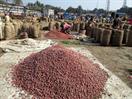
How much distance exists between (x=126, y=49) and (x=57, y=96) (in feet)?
24.0

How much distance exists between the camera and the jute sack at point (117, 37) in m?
12.3

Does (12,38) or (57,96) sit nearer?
(57,96)

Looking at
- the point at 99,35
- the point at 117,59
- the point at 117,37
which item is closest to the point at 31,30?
the point at 99,35

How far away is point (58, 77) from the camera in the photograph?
564 centimetres

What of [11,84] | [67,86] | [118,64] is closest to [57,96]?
[67,86]

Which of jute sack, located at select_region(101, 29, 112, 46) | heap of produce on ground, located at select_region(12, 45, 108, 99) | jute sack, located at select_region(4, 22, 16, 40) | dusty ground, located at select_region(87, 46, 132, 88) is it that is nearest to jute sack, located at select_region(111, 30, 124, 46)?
jute sack, located at select_region(101, 29, 112, 46)

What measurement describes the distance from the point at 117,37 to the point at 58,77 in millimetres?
7430

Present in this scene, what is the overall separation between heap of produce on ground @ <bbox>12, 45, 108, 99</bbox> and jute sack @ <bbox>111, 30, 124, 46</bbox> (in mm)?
6043

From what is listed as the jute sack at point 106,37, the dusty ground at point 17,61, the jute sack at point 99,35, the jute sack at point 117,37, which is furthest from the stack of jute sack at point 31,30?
the jute sack at point 117,37

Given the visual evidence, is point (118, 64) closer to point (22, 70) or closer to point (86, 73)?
point (86, 73)

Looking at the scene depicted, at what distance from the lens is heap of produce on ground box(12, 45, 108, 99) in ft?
17.6

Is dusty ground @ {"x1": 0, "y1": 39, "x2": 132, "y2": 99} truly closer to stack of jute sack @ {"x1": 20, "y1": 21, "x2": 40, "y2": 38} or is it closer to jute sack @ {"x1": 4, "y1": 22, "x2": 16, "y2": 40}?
jute sack @ {"x1": 4, "y1": 22, "x2": 16, "y2": 40}

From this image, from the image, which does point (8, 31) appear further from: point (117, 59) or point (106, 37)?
point (117, 59)

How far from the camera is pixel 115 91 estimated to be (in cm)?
594
